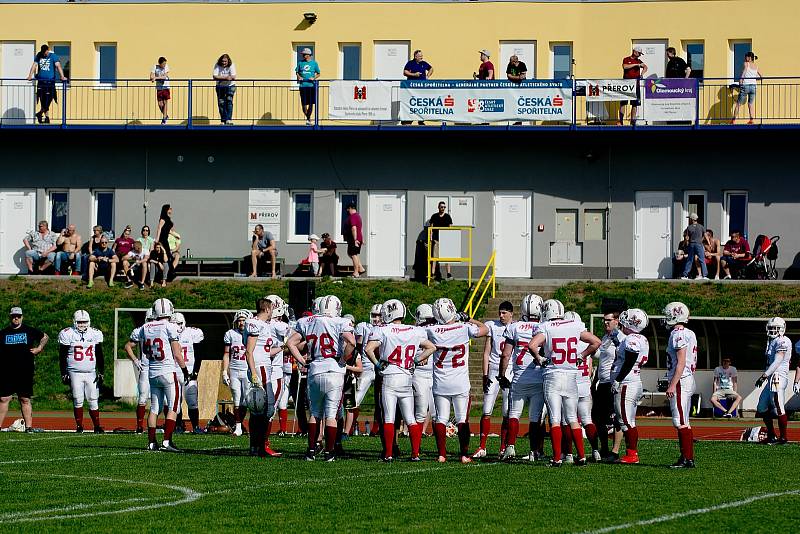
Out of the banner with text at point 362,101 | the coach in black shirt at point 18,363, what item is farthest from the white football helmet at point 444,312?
the banner with text at point 362,101

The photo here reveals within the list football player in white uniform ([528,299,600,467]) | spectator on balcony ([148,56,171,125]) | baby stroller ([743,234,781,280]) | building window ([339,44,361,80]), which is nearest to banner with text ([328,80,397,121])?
building window ([339,44,361,80])

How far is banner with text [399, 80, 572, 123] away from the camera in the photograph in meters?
33.5

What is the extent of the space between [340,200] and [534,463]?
20.7m

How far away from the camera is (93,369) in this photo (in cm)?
2098

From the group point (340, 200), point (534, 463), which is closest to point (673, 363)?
point (534, 463)

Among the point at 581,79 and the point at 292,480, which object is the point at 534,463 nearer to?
the point at 292,480

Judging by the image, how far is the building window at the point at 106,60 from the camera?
3738cm

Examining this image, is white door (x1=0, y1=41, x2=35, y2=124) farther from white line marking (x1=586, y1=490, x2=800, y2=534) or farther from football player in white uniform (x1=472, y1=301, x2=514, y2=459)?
white line marking (x1=586, y1=490, x2=800, y2=534)

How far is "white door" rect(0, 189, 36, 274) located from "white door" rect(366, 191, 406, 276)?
936 centimetres

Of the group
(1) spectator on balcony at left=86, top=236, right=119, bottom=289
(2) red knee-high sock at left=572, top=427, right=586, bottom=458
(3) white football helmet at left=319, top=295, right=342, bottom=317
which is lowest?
(2) red knee-high sock at left=572, top=427, right=586, bottom=458

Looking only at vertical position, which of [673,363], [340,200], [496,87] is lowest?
[673,363]

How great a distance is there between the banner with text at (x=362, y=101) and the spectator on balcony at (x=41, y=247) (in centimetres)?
795

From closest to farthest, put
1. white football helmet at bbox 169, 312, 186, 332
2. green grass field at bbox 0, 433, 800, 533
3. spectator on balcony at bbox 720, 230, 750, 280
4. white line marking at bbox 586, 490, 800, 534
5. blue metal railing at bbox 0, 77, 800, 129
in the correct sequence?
white line marking at bbox 586, 490, 800, 534
green grass field at bbox 0, 433, 800, 533
white football helmet at bbox 169, 312, 186, 332
spectator on balcony at bbox 720, 230, 750, 280
blue metal railing at bbox 0, 77, 800, 129

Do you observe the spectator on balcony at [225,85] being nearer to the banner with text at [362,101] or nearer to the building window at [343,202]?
the banner with text at [362,101]
